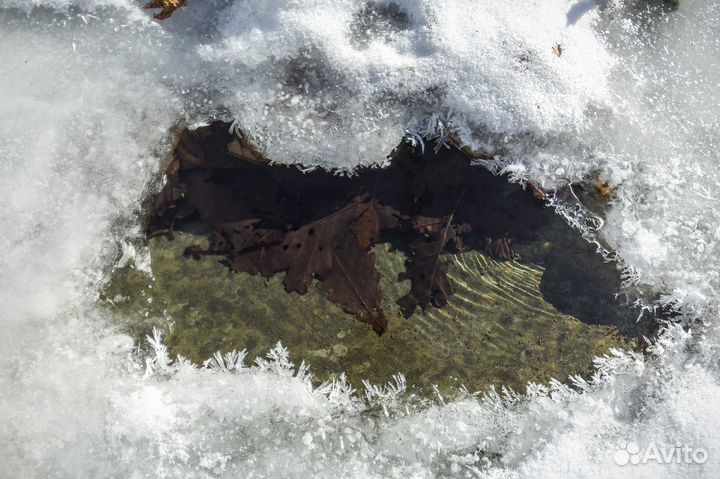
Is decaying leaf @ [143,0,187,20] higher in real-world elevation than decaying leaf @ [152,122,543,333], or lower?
higher

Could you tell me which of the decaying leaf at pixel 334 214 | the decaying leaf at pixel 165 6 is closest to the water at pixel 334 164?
the decaying leaf at pixel 165 6

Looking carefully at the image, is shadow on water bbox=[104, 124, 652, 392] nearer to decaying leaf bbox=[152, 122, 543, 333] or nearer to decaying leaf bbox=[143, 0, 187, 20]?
decaying leaf bbox=[152, 122, 543, 333]

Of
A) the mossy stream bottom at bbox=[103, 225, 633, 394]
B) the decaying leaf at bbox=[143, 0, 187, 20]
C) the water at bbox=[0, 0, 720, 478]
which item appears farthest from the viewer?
the decaying leaf at bbox=[143, 0, 187, 20]

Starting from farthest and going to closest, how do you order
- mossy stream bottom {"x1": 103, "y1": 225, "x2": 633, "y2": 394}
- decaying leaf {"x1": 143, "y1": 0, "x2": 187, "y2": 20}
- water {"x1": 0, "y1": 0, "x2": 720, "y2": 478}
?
decaying leaf {"x1": 143, "y1": 0, "x2": 187, "y2": 20} < mossy stream bottom {"x1": 103, "y1": 225, "x2": 633, "y2": 394} < water {"x1": 0, "y1": 0, "x2": 720, "y2": 478}

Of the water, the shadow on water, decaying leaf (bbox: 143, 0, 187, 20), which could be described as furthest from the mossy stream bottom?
decaying leaf (bbox: 143, 0, 187, 20)

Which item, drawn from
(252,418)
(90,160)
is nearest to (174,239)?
(90,160)

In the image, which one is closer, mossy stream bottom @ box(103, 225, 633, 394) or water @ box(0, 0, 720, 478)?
water @ box(0, 0, 720, 478)

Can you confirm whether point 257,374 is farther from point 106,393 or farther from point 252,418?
point 106,393

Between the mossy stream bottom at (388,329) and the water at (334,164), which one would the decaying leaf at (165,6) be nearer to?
the water at (334,164)
